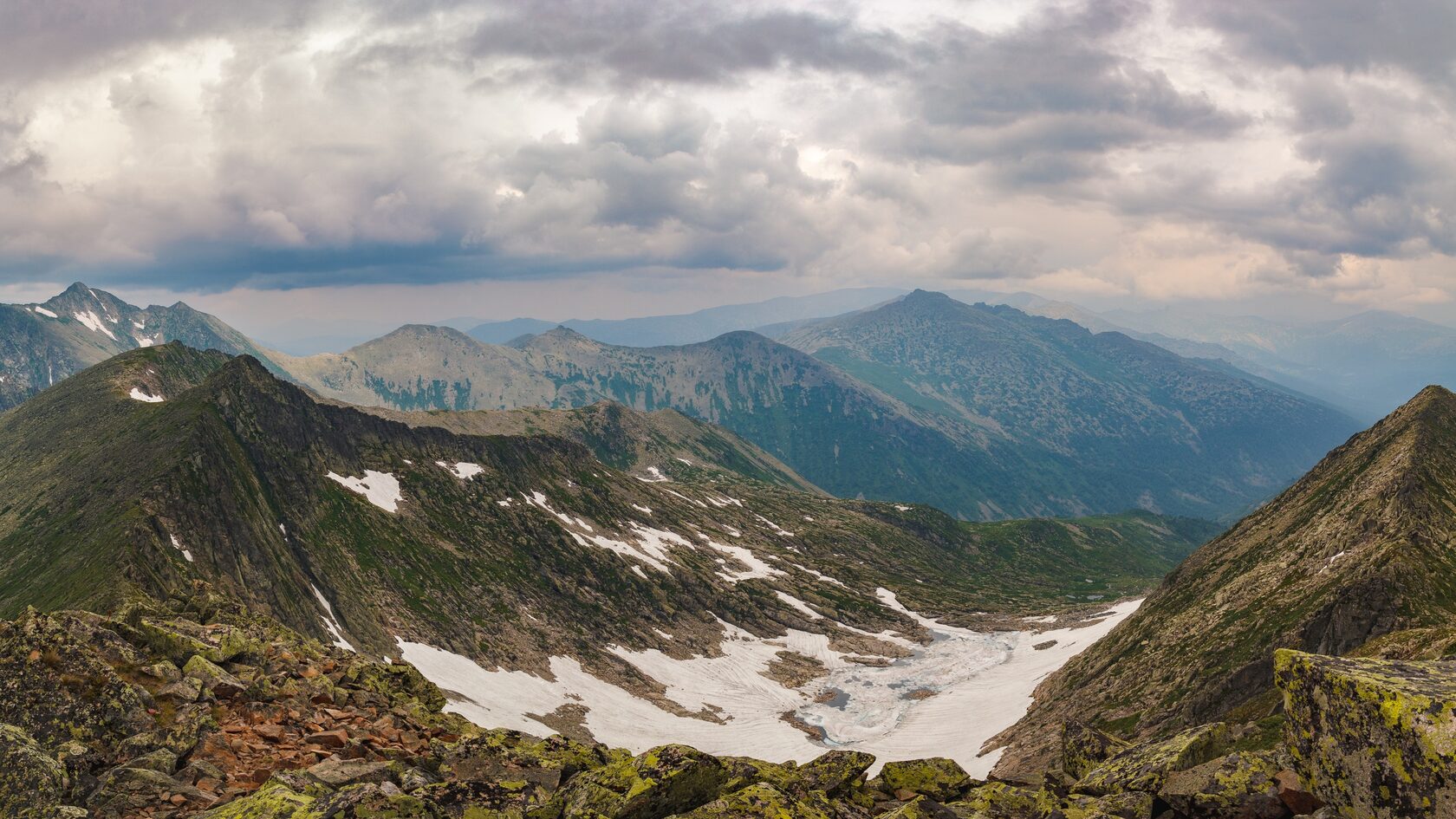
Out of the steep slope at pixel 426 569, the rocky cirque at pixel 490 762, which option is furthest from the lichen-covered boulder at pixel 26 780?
the steep slope at pixel 426 569

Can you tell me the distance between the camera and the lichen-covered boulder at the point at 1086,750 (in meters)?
27.1

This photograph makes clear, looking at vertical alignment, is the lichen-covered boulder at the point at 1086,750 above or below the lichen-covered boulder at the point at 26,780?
below

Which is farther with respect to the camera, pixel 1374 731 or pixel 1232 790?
pixel 1232 790

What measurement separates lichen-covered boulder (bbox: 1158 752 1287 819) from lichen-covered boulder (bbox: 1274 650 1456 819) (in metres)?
1.52

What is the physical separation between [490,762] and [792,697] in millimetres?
128558

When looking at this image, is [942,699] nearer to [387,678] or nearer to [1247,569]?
[1247,569]

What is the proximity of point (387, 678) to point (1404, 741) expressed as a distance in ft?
137

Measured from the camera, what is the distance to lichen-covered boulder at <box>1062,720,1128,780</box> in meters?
27.1

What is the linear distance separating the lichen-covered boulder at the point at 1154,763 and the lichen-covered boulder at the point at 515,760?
15652 mm

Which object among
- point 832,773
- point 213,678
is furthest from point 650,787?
point 213,678

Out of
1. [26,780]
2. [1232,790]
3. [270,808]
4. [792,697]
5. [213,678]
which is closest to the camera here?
[1232,790]

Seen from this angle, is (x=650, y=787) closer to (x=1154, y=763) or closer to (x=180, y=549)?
(x=1154, y=763)

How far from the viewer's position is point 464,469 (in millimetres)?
184500

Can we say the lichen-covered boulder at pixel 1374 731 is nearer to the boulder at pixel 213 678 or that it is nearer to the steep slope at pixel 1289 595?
the boulder at pixel 213 678
